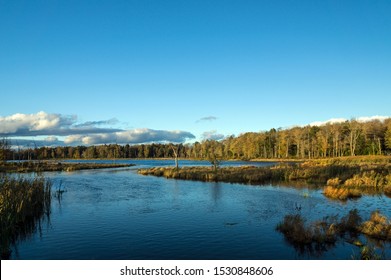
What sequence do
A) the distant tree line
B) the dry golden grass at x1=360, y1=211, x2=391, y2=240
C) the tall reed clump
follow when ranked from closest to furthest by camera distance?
the tall reed clump
the dry golden grass at x1=360, y1=211, x2=391, y2=240
the distant tree line

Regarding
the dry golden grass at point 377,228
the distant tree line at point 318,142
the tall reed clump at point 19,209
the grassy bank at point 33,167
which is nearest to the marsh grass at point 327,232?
the dry golden grass at point 377,228

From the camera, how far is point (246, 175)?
50625mm

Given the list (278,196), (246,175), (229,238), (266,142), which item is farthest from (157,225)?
(266,142)

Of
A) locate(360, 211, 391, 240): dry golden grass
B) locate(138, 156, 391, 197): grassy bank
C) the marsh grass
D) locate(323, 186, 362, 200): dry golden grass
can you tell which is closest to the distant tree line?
locate(138, 156, 391, 197): grassy bank

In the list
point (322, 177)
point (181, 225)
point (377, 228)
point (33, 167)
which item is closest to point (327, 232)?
point (377, 228)

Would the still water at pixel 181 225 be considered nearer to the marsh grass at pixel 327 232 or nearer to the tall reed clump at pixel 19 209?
the marsh grass at pixel 327 232

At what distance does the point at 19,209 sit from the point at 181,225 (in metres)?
10.7

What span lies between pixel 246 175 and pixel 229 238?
32953 mm

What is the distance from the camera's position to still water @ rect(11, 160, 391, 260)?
16031mm

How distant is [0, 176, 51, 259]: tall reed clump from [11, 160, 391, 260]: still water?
2.70 ft

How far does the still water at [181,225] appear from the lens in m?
16.0

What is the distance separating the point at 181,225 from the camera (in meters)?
21.6

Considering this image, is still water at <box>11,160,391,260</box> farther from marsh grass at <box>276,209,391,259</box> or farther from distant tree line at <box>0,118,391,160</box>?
distant tree line at <box>0,118,391,160</box>

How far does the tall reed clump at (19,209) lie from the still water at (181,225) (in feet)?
2.70
